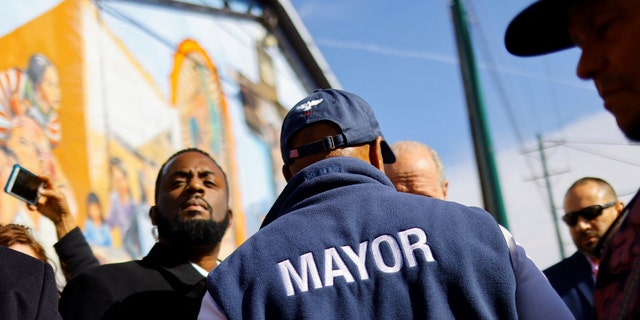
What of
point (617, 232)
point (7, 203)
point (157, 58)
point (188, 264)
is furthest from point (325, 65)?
point (617, 232)

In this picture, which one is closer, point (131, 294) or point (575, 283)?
point (131, 294)

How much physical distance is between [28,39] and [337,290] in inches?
193

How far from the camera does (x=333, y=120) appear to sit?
2.11 m

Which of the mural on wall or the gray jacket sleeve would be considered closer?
the gray jacket sleeve

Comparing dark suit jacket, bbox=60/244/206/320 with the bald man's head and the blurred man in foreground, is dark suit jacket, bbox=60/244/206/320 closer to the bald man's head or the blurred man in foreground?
the bald man's head

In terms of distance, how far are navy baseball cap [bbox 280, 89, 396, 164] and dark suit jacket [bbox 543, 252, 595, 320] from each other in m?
1.95

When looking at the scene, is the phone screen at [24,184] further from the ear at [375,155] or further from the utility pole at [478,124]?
the utility pole at [478,124]

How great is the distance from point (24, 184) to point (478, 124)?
418cm

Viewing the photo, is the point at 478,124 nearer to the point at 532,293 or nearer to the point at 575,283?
the point at 575,283

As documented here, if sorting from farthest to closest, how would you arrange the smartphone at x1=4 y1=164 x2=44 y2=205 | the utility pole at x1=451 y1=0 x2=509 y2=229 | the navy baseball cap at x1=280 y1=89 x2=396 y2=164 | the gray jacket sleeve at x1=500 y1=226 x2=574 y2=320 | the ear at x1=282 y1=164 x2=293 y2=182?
the utility pole at x1=451 y1=0 x2=509 y2=229, the smartphone at x1=4 y1=164 x2=44 y2=205, the ear at x1=282 y1=164 x2=293 y2=182, the navy baseball cap at x1=280 y1=89 x2=396 y2=164, the gray jacket sleeve at x1=500 y1=226 x2=574 y2=320

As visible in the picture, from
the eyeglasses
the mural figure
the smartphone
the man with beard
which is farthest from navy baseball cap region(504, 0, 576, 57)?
the mural figure

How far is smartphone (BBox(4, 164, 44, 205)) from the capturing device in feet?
11.4

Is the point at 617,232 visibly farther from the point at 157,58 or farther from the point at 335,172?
the point at 157,58

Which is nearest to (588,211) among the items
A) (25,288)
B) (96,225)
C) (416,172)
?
(416,172)
